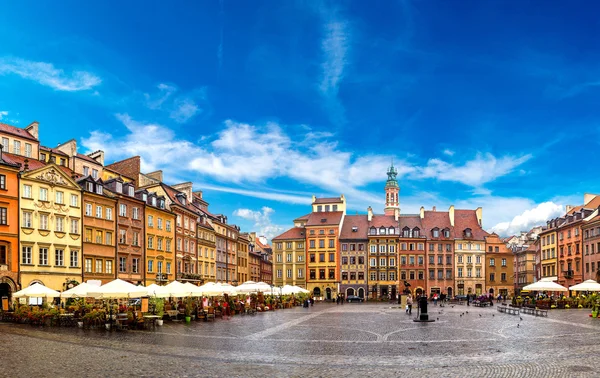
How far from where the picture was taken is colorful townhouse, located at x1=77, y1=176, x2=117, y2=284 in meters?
52.0

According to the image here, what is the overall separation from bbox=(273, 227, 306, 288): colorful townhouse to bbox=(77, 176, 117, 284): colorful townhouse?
51.3 metres

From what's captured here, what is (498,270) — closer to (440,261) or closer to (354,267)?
(440,261)

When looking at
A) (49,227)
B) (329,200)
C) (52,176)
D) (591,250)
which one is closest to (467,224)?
(329,200)

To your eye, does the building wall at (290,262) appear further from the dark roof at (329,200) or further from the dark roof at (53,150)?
the dark roof at (53,150)

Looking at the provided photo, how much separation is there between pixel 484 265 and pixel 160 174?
57531 millimetres

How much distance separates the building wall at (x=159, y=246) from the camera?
201 ft

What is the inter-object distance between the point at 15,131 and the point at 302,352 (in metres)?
39.2

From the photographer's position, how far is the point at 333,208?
10638 cm

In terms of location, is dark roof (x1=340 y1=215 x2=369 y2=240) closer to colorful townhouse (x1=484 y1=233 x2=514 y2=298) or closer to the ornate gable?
colorful townhouse (x1=484 y1=233 x2=514 y2=298)

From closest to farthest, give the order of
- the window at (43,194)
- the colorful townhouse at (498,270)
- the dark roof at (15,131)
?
the window at (43,194) → the dark roof at (15,131) → the colorful townhouse at (498,270)

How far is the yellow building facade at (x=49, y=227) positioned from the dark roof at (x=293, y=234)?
56.4 metres

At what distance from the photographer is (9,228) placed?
44250 mm

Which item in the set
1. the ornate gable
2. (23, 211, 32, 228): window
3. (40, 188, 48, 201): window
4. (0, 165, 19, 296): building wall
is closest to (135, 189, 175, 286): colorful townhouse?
the ornate gable

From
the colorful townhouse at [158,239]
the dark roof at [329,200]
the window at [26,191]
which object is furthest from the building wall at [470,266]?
the window at [26,191]
